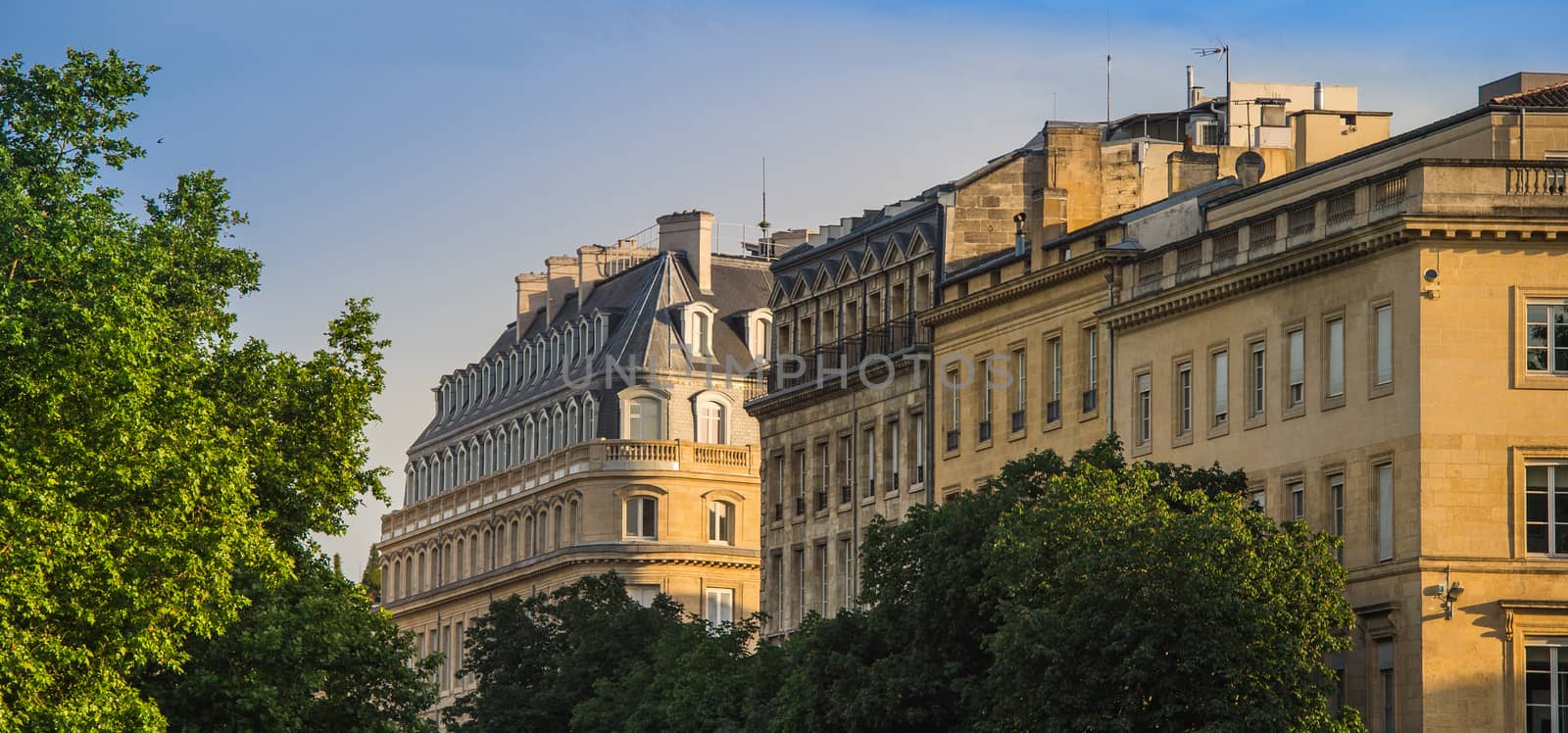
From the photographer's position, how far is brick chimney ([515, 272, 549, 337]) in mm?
141000

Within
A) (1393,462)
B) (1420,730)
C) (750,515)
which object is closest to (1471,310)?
(1393,462)

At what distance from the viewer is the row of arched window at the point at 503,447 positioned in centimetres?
12669

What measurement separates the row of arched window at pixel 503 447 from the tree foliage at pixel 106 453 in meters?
59.1

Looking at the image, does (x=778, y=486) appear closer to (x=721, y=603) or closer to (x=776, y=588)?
(x=776, y=588)

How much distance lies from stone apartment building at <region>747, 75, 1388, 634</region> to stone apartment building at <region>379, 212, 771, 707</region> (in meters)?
27.1

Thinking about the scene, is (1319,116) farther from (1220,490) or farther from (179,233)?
(179,233)

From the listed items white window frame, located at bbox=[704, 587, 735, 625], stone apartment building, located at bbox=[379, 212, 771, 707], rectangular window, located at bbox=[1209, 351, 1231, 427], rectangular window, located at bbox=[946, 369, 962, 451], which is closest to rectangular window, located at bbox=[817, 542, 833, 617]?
rectangular window, located at bbox=[946, 369, 962, 451]

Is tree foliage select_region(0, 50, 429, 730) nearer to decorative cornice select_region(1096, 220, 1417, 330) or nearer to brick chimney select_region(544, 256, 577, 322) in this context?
decorative cornice select_region(1096, 220, 1417, 330)

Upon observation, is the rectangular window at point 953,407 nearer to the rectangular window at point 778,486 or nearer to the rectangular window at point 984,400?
the rectangular window at point 984,400

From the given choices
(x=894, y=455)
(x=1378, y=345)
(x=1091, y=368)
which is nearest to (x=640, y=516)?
(x=894, y=455)

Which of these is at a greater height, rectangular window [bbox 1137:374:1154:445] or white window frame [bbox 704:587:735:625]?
white window frame [bbox 704:587:735:625]

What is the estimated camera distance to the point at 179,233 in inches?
2680

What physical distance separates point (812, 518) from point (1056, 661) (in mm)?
36076

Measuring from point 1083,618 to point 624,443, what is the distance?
68493mm
